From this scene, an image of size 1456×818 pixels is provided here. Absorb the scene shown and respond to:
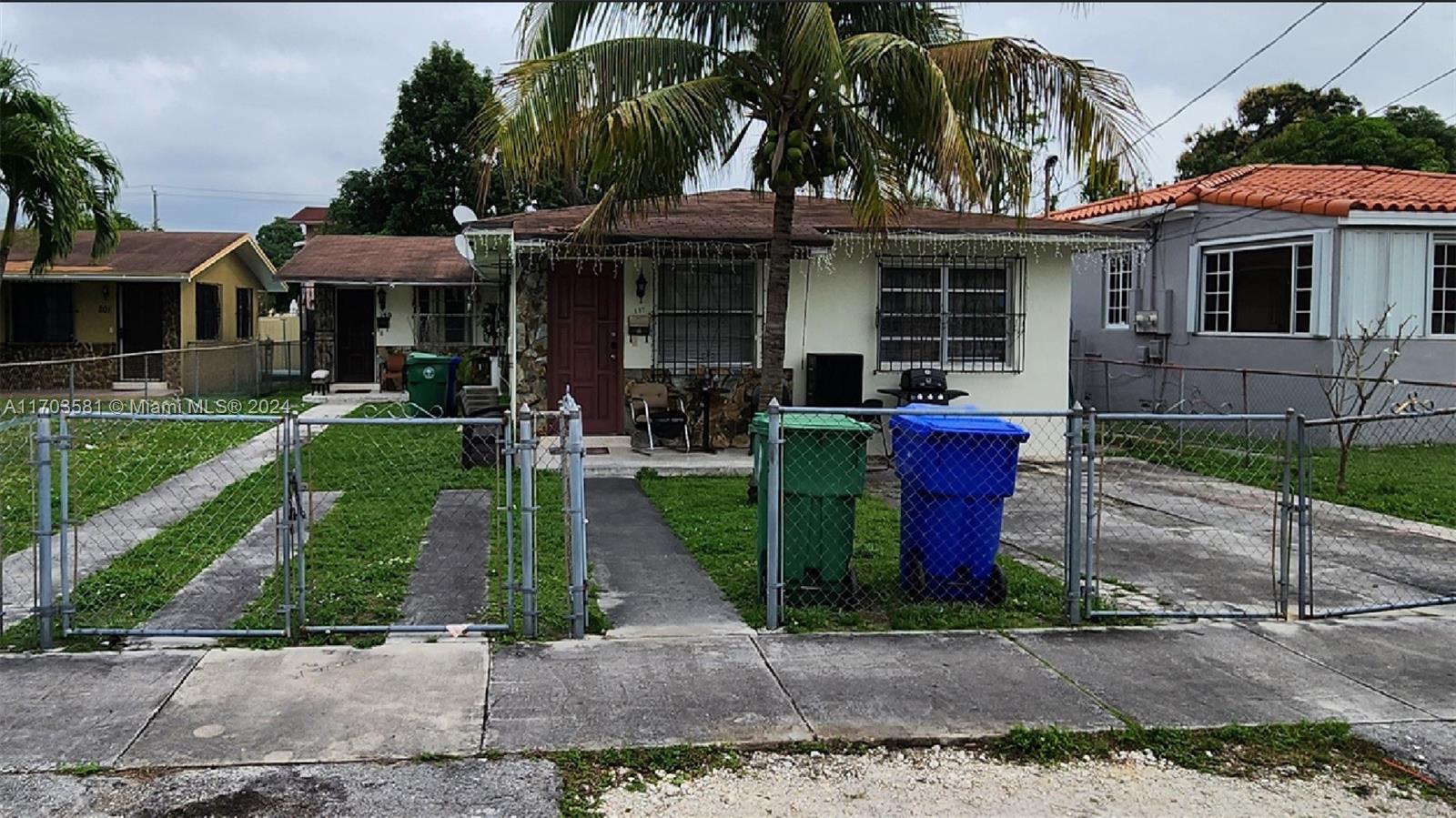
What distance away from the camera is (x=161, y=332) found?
74.4ft

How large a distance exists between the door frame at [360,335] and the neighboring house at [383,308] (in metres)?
0.02

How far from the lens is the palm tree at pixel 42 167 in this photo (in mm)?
15297

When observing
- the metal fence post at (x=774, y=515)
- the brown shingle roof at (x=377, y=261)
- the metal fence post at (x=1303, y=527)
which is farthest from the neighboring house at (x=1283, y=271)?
the brown shingle roof at (x=377, y=261)

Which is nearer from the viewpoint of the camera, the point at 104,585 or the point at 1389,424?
the point at 104,585

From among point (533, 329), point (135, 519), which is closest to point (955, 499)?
point (135, 519)

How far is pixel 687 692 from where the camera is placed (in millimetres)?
5328

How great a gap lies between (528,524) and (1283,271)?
14.4 meters

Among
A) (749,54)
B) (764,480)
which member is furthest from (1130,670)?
(749,54)

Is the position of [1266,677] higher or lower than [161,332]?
lower

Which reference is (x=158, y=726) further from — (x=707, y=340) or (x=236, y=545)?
(x=707, y=340)

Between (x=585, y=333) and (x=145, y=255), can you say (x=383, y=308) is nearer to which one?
(x=145, y=255)

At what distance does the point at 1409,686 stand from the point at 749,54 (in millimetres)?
7234

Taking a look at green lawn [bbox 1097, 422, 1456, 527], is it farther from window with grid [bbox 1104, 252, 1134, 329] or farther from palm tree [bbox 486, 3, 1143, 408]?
window with grid [bbox 1104, 252, 1134, 329]

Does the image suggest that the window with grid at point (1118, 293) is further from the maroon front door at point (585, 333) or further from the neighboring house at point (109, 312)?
the neighboring house at point (109, 312)
